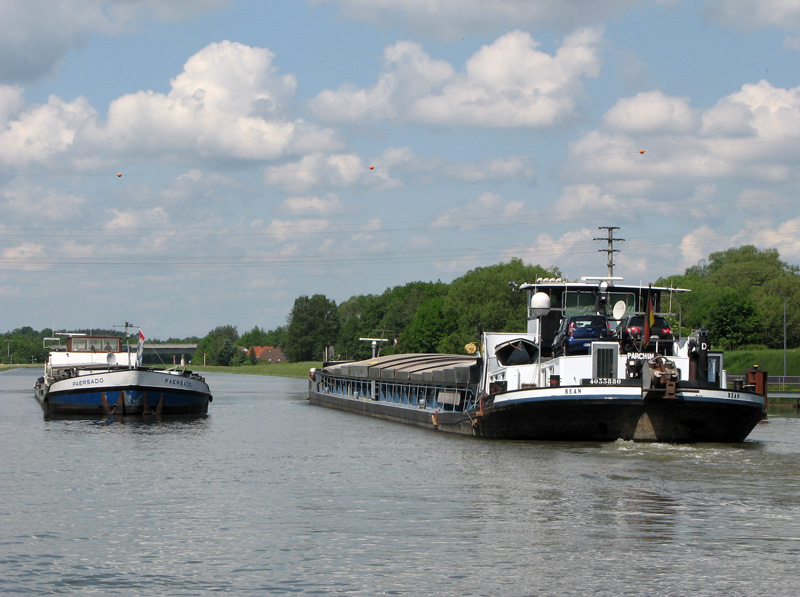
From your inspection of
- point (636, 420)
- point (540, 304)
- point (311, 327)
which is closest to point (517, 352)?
point (540, 304)

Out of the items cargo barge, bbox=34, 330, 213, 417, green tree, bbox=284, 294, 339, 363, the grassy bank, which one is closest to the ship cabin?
cargo barge, bbox=34, 330, 213, 417

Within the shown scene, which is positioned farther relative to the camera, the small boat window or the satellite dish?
the small boat window

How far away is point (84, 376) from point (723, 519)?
2880 cm

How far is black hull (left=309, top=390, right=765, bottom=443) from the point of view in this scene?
26.3 metres

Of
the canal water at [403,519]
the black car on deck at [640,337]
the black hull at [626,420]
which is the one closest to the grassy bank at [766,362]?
the canal water at [403,519]

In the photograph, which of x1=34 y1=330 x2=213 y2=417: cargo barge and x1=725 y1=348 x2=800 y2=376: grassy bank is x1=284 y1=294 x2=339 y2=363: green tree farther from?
x1=34 y1=330 x2=213 y2=417: cargo barge

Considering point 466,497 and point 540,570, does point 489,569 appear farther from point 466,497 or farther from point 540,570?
point 466,497

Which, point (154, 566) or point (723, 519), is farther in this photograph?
point (723, 519)

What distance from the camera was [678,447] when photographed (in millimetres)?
26109

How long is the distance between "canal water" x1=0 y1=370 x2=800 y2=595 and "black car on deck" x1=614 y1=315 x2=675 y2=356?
287 cm

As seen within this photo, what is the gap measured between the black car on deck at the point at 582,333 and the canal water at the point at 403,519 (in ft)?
9.44

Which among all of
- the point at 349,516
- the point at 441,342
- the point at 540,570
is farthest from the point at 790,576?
the point at 441,342

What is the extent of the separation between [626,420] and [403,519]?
11.6 metres

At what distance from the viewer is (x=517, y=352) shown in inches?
1257
